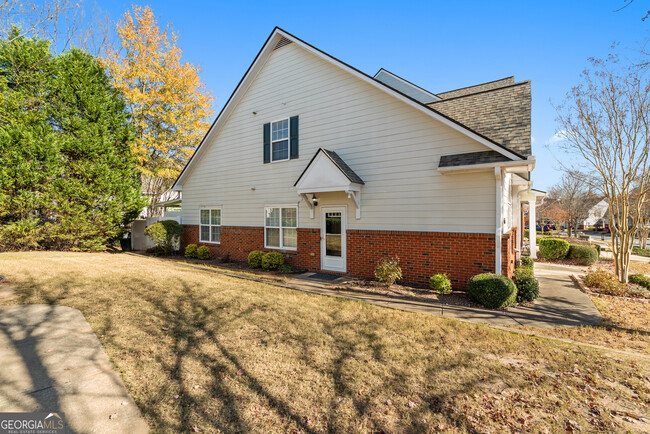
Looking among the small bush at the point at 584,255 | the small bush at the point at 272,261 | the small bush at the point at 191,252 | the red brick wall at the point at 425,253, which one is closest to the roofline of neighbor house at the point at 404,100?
the red brick wall at the point at 425,253

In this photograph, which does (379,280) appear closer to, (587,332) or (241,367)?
(587,332)

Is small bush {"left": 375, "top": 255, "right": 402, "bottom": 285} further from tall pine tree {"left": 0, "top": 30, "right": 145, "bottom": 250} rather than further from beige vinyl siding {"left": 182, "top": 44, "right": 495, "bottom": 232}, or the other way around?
tall pine tree {"left": 0, "top": 30, "right": 145, "bottom": 250}

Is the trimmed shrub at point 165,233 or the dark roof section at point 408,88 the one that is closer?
the dark roof section at point 408,88

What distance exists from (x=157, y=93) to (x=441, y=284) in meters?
19.7

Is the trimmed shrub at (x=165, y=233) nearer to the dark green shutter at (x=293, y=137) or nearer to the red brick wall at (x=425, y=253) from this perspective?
the dark green shutter at (x=293, y=137)

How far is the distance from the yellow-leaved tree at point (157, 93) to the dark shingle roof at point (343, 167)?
13.7 metres

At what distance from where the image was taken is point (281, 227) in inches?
463

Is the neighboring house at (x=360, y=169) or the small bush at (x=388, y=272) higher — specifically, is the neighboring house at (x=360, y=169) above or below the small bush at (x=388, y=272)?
above

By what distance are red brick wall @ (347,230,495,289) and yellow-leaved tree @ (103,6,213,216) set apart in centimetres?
1528

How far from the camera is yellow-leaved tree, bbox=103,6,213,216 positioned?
1820 cm

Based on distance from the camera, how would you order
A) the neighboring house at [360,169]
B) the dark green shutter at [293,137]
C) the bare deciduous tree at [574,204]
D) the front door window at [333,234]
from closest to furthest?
the neighboring house at [360,169]
the front door window at [333,234]
the dark green shutter at [293,137]
the bare deciduous tree at [574,204]

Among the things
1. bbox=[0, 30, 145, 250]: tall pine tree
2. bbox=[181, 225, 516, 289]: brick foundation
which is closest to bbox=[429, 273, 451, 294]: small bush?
bbox=[181, 225, 516, 289]: brick foundation

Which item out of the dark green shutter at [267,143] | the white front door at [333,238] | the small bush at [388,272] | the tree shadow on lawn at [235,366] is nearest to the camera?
the tree shadow on lawn at [235,366]

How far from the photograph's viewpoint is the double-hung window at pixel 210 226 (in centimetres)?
1412
